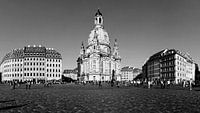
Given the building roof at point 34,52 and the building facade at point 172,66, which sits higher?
the building roof at point 34,52

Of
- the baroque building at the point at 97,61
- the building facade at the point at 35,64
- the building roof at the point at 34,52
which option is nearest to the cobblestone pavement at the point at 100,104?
the building facade at the point at 35,64

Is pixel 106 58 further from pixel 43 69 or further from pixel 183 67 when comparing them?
pixel 183 67

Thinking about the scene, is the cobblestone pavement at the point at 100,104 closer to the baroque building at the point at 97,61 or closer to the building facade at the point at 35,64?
the building facade at the point at 35,64

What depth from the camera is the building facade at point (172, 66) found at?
143 meters

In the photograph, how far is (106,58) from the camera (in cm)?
19588

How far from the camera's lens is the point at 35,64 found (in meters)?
177

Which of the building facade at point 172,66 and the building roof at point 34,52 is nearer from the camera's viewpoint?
the building facade at point 172,66

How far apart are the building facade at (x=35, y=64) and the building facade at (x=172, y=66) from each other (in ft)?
202

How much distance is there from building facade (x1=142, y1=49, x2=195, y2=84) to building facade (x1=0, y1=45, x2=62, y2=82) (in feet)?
202

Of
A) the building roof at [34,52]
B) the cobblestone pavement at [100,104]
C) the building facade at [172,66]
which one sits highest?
the building roof at [34,52]

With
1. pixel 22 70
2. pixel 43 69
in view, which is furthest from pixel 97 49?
pixel 22 70

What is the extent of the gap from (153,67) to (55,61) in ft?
206

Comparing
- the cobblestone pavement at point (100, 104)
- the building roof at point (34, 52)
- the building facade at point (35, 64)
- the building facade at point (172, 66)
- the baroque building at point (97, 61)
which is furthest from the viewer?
the baroque building at point (97, 61)

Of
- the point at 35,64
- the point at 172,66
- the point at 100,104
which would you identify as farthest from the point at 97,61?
the point at 100,104
